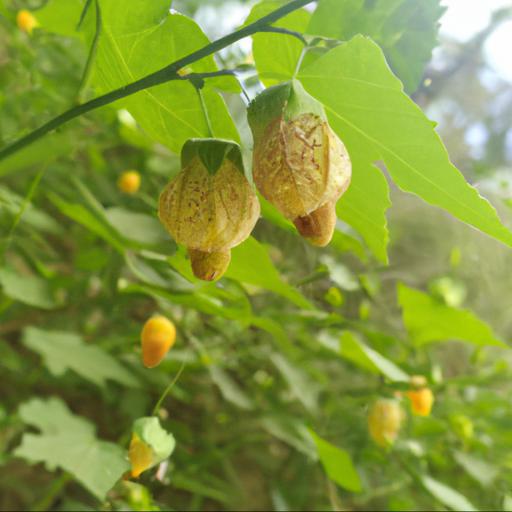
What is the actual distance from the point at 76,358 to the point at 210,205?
35 cm

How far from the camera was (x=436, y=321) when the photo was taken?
556mm

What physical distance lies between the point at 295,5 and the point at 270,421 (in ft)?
1.45

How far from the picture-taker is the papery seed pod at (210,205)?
257 millimetres

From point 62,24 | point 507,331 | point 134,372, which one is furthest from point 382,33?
point 507,331

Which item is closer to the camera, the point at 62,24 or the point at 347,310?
the point at 62,24

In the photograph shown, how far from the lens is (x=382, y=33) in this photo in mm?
312

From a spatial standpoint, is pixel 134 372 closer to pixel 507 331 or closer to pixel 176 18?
pixel 176 18

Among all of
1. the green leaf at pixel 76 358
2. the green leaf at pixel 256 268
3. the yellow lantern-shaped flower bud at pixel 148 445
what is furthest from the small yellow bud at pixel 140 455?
the green leaf at pixel 76 358

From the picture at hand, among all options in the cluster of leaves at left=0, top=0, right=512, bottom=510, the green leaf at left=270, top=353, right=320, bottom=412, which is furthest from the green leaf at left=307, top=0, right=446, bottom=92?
the green leaf at left=270, top=353, right=320, bottom=412

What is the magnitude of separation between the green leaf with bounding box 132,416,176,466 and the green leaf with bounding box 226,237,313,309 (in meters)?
0.10

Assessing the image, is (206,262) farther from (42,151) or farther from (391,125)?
(42,151)

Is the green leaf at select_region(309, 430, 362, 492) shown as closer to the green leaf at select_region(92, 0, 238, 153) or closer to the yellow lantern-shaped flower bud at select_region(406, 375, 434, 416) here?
the yellow lantern-shaped flower bud at select_region(406, 375, 434, 416)

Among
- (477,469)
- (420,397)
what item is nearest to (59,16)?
(420,397)

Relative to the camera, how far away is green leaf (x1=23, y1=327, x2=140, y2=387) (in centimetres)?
54
